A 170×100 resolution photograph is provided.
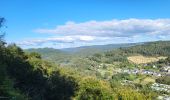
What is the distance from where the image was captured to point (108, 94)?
66.6m

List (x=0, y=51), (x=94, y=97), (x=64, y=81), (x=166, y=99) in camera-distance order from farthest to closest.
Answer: (x=166, y=99)
(x=94, y=97)
(x=64, y=81)
(x=0, y=51)

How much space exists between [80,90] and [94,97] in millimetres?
2702

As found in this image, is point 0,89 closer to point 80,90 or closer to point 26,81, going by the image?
point 26,81

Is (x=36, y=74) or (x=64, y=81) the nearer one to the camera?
(x=36, y=74)

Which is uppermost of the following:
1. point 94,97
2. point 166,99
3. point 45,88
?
point 45,88

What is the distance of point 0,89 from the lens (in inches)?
1038

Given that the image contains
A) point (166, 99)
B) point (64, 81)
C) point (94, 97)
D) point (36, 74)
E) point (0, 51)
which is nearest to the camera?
point (0, 51)

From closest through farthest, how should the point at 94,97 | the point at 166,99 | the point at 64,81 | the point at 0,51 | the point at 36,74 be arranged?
the point at 0,51 < the point at 36,74 < the point at 64,81 < the point at 94,97 < the point at 166,99

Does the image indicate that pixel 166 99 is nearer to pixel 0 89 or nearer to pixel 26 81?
pixel 26 81

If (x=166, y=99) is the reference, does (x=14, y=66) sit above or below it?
above

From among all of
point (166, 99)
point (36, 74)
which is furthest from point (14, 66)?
point (166, 99)

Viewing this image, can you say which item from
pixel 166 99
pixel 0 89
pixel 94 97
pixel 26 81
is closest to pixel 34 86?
pixel 26 81

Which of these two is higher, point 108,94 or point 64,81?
point 64,81

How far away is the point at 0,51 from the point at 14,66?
226 cm
